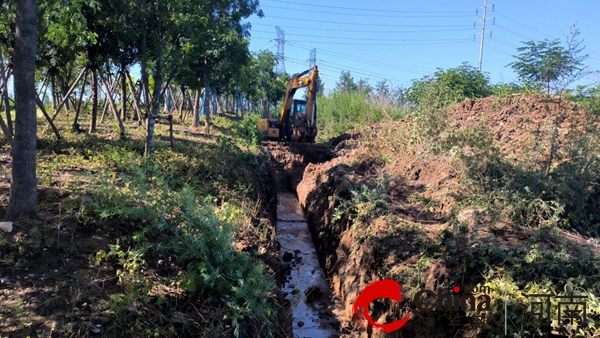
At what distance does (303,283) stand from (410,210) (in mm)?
2349

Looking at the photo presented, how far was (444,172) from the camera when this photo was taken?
7.55 m

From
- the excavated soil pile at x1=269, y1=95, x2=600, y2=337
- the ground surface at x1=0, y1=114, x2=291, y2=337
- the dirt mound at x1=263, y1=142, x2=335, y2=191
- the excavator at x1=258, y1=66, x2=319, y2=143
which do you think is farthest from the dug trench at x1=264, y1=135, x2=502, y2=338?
the excavator at x1=258, y1=66, x2=319, y2=143

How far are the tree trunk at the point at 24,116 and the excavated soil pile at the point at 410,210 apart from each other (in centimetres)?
433

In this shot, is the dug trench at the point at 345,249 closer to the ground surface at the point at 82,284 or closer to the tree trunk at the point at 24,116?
the ground surface at the point at 82,284

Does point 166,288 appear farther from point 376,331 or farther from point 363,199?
point 363,199

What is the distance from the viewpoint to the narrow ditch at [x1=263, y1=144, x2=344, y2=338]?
5586 millimetres

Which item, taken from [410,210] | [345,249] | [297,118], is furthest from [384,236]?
[297,118]

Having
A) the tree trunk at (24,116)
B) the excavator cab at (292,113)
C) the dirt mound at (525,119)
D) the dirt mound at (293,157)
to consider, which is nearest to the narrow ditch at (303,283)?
the dirt mound at (293,157)

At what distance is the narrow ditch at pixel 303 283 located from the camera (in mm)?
5586

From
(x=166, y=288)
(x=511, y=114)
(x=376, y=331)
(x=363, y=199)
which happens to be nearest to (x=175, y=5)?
(x=363, y=199)

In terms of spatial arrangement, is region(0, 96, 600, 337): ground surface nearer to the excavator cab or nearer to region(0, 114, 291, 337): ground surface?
region(0, 114, 291, 337): ground surface

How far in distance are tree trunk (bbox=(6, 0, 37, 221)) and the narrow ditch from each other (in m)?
3.24

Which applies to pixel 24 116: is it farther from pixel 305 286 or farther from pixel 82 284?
pixel 305 286

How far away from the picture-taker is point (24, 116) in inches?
159
